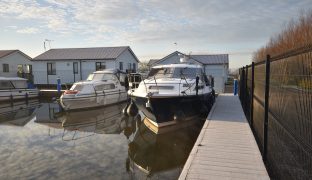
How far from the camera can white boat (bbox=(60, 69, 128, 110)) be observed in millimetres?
17000

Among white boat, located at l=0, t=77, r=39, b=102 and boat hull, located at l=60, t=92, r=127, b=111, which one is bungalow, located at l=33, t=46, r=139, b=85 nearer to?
white boat, located at l=0, t=77, r=39, b=102

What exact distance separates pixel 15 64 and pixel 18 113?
1959cm

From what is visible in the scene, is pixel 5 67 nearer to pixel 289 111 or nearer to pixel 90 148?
pixel 90 148

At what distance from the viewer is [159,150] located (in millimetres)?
9531

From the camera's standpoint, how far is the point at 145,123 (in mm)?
13383

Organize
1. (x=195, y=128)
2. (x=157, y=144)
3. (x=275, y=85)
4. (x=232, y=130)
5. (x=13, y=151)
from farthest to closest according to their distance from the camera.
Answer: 1. (x=195, y=128)
2. (x=157, y=144)
3. (x=13, y=151)
4. (x=232, y=130)
5. (x=275, y=85)

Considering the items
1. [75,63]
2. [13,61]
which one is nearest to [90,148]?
[75,63]

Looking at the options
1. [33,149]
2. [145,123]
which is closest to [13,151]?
[33,149]

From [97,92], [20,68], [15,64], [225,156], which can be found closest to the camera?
[225,156]

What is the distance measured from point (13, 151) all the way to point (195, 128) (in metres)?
7.29

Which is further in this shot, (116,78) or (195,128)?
(116,78)

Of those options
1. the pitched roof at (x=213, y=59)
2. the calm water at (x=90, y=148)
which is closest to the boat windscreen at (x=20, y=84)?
the calm water at (x=90, y=148)

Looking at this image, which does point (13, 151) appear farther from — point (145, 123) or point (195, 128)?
point (195, 128)

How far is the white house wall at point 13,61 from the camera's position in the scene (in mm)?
32188
